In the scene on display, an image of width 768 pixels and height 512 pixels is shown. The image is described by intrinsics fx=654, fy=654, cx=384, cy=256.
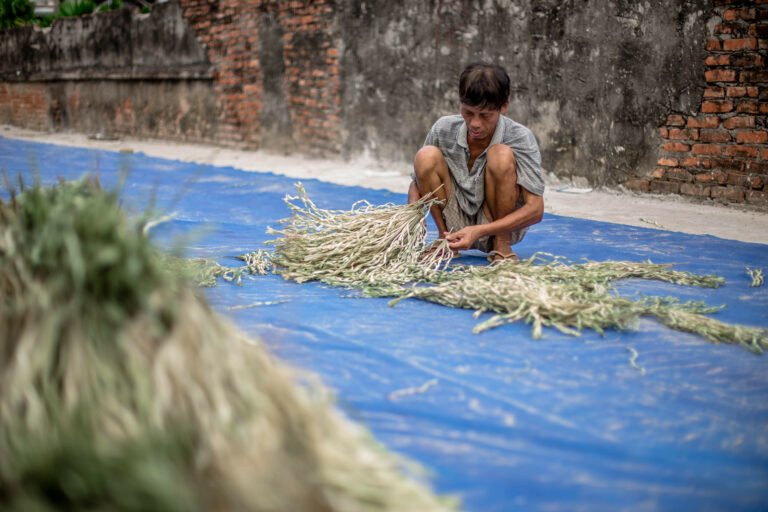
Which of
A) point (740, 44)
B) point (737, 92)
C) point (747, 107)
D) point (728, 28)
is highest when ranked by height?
point (728, 28)

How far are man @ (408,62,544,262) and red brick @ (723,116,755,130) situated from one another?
2.39m

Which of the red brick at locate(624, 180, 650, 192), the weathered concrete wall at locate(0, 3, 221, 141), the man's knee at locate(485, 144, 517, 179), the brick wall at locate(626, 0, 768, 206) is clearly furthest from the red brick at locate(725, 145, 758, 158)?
the weathered concrete wall at locate(0, 3, 221, 141)

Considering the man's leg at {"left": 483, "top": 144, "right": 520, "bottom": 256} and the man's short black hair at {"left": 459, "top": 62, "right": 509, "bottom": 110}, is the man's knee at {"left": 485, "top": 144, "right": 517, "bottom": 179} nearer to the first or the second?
the man's leg at {"left": 483, "top": 144, "right": 520, "bottom": 256}

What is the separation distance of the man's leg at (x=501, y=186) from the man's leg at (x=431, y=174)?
20 cm

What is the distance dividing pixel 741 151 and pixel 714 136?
0.23 metres

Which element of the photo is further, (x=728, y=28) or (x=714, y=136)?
(x=714, y=136)

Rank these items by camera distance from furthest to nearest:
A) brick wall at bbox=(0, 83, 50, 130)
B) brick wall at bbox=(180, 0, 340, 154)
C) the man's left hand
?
brick wall at bbox=(0, 83, 50, 130), brick wall at bbox=(180, 0, 340, 154), the man's left hand

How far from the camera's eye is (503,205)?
10.4 ft

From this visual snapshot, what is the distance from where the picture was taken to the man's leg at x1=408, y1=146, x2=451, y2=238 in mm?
3148

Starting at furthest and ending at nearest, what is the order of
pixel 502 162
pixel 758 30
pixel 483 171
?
1. pixel 758 30
2. pixel 483 171
3. pixel 502 162

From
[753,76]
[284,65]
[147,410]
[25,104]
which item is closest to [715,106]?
[753,76]

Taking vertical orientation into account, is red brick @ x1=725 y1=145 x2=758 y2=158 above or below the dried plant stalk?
above

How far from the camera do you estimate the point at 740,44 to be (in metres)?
4.64

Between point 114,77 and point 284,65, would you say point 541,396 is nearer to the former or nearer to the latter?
point 284,65
